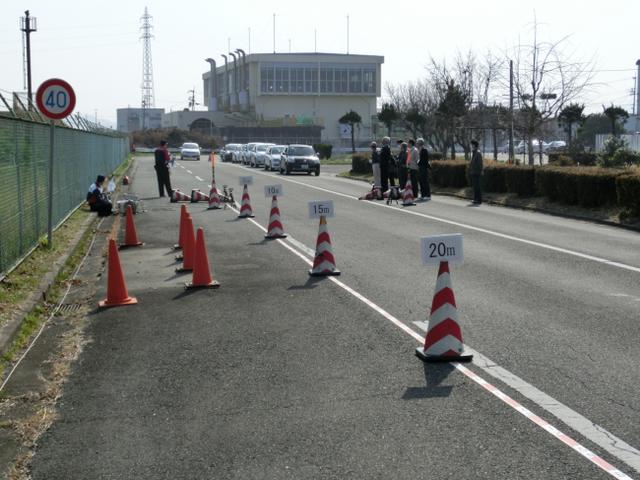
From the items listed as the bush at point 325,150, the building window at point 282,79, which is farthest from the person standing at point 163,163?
the building window at point 282,79

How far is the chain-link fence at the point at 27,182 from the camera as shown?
11.7 metres

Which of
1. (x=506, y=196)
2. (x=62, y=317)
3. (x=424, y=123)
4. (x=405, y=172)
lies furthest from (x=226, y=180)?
(x=62, y=317)

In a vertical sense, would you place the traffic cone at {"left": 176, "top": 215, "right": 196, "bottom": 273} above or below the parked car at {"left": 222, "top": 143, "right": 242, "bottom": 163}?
below

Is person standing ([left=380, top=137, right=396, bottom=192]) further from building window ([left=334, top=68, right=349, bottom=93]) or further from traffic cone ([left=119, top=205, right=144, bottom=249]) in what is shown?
building window ([left=334, top=68, right=349, bottom=93])

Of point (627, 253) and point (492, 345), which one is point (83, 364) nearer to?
point (492, 345)

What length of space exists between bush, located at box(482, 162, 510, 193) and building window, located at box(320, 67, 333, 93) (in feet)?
302

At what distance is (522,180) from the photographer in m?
26.2

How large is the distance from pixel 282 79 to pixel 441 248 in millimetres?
112500

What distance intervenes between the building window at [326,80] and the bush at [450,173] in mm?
87824

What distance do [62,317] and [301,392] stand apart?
439cm

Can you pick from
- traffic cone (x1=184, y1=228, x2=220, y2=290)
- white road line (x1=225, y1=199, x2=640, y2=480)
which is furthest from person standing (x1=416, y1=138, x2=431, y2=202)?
white road line (x1=225, y1=199, x2=640, y2=480)

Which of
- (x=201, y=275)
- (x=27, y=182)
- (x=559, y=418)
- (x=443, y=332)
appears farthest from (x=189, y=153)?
(x=559, y=418)

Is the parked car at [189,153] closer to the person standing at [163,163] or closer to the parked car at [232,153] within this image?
the parked car at [232,153]

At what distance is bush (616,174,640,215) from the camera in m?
19.5
